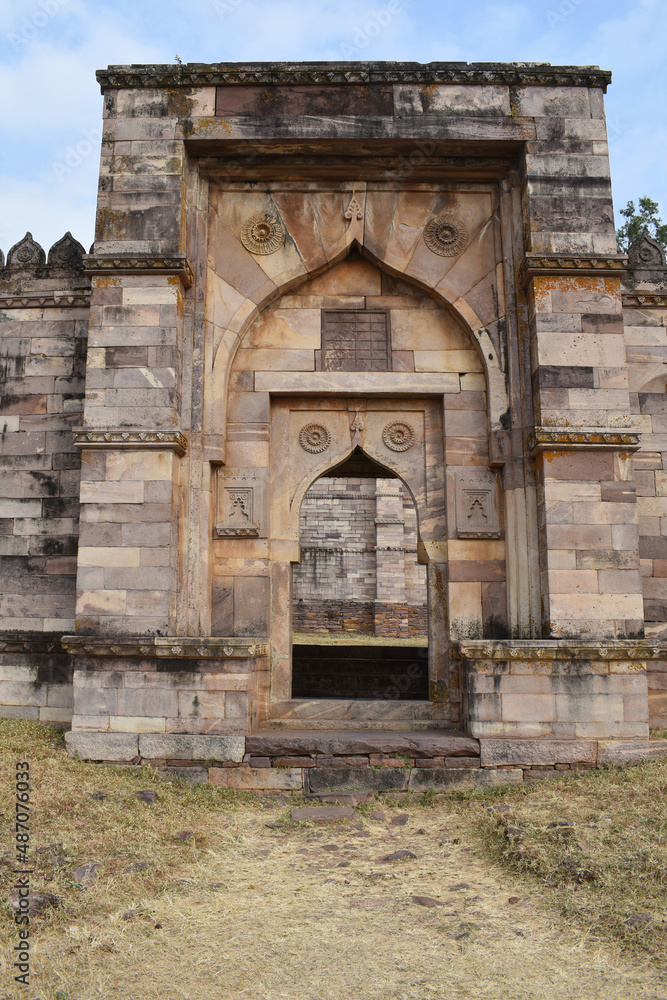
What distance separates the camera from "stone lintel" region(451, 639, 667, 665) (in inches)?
255

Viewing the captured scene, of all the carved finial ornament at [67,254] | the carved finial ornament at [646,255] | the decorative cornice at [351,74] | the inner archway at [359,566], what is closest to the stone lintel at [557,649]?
the carved finial ornament at [646,255]


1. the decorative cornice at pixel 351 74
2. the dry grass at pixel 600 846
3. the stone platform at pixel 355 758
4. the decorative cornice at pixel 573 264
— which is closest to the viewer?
the dry grass at pixel 600 846

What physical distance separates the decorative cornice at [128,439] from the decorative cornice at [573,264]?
143 inches

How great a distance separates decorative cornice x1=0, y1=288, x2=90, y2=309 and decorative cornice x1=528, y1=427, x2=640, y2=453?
16.2 ft

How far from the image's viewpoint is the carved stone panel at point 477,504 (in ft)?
24.7

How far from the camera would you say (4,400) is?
8.25 meters

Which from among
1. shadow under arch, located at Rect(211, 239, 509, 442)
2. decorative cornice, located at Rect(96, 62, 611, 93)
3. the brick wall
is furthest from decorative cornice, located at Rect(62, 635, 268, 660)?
the brick wall

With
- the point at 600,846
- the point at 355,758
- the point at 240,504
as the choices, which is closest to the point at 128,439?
the point at 240,504

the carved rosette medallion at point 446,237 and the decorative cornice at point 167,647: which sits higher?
the carved rosette medallion at point 446,237

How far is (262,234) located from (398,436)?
8.16 feet

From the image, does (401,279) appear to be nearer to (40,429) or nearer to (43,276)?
(43,276)

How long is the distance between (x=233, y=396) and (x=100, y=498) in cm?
172

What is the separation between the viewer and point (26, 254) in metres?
8.53

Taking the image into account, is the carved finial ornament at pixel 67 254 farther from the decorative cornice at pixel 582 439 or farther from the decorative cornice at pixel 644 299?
the decorative cornice at pixel 644 299
